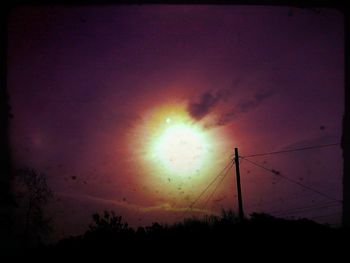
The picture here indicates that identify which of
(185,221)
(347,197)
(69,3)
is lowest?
(185,221)

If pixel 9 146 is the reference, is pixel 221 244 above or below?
below

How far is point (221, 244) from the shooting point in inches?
255

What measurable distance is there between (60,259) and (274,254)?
17.6 ft

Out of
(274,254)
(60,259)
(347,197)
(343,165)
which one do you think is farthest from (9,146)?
(347,197)

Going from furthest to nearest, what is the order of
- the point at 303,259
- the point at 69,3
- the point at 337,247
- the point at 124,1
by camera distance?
the point at 69,3 < the point at 124,1 < the point at 337,247 < the point at 303,259

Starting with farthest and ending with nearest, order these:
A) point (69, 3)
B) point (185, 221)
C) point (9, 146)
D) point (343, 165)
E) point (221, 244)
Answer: point (185, 221) < point (343, 165) < point (9, 146) < point (69, 3) < point (221, 244)

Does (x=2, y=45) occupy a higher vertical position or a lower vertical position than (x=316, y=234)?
higher

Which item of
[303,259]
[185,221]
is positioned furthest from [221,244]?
[185,221]

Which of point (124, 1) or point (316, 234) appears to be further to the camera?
point (124, 1)

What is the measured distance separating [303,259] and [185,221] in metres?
8.37

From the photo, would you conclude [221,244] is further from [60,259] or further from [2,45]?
[2,45]

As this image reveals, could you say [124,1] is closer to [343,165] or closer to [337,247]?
[337,247]

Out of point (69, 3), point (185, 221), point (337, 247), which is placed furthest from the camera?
point (185, 221)

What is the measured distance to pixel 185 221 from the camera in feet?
43.4
